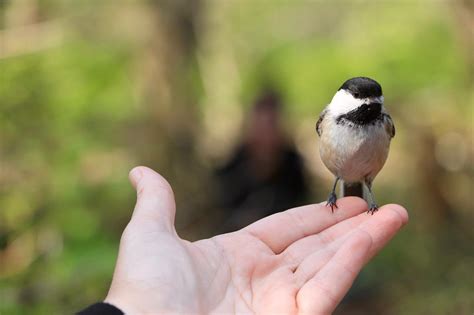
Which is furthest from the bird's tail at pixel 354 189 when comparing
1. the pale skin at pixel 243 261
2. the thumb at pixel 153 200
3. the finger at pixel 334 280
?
the thumb at pixel 153 200

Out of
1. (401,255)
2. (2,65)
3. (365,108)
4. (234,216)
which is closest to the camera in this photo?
(365,108)

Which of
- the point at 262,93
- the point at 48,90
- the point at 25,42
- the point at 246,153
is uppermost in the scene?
the point at 25,42

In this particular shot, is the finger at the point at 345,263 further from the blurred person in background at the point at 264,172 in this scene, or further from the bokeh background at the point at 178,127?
the blurred person in background at the point at 264,172

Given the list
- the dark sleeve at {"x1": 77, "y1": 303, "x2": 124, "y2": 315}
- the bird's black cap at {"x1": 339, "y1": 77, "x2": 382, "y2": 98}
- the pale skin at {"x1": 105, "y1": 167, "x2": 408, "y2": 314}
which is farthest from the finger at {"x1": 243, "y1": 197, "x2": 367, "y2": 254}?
the dark sleeve at {"x1": 77, "y1": 303, "x2": 124, "y2": 315}

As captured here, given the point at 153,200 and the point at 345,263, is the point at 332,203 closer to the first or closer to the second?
the point at 345,263

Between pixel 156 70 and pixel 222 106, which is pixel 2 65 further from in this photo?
pixel 222 106

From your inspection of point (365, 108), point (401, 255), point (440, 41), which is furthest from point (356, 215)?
point (440, 41)

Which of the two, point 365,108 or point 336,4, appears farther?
point 336,4
